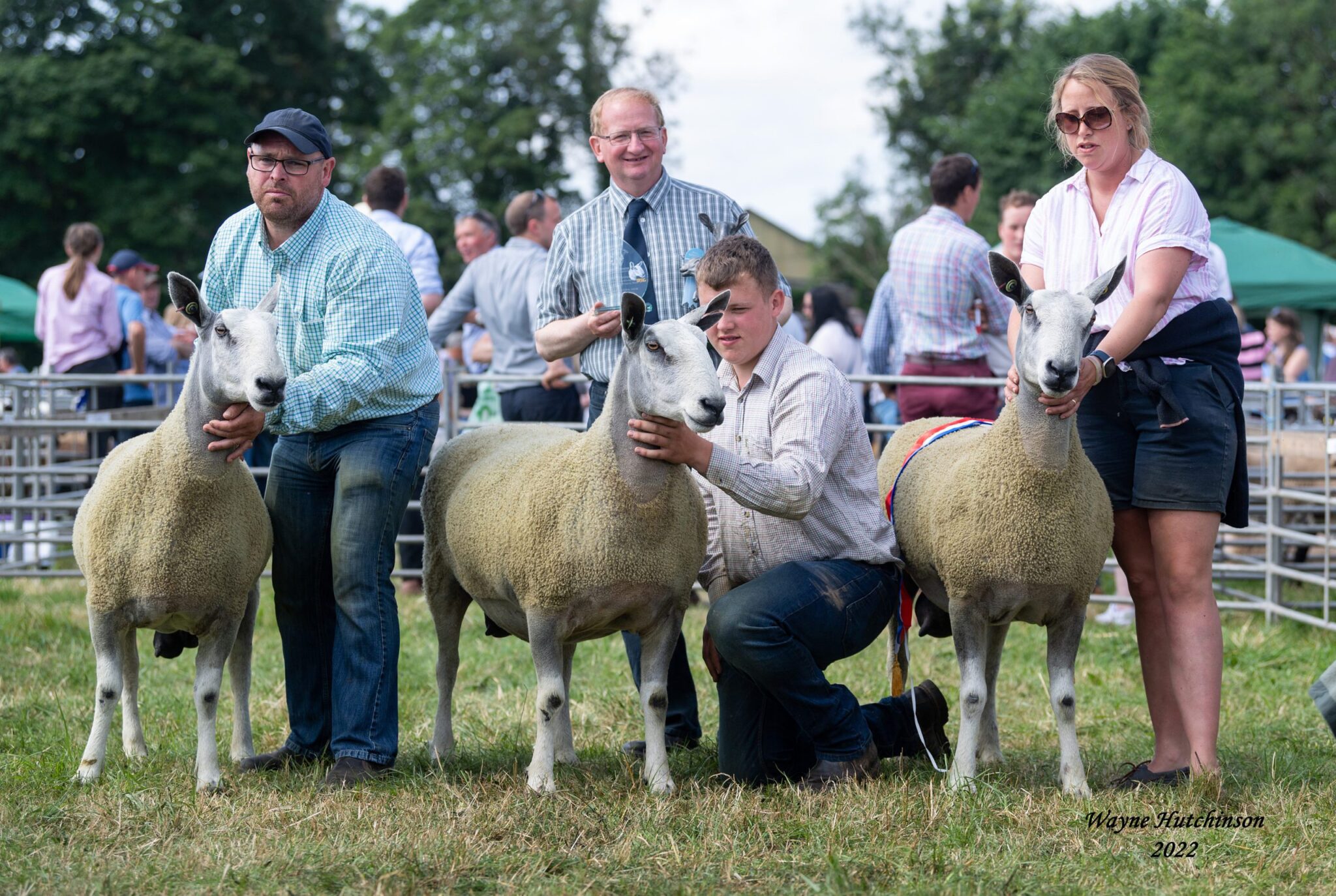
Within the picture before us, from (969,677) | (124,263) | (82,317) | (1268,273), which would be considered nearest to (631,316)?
(969,677)

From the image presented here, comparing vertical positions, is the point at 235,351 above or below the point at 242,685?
above

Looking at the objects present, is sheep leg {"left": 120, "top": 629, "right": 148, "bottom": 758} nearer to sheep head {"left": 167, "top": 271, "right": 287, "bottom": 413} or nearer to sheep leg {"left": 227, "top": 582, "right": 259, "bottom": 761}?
sheep leg {"left": 227, "top": 582, "right": 259, "bottom": 761}

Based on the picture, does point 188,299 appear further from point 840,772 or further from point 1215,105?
point 1215,105

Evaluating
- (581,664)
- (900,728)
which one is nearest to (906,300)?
(581,664)

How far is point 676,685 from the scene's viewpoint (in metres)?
5.36

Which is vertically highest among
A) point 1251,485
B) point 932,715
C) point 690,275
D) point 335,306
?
point 690,275

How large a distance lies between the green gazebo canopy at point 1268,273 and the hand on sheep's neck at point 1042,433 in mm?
11986

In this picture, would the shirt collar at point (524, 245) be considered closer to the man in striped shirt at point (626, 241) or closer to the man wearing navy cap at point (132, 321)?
the man in striped shirt at point (626, 241)

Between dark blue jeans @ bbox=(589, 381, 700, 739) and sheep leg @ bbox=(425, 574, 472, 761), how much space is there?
661 millimetres

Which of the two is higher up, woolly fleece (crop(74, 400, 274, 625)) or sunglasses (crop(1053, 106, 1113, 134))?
sunglasses (crop(1053, 106, 1113, 134))

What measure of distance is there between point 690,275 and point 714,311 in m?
0.73

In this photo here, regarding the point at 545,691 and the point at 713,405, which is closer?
the point at 713,405

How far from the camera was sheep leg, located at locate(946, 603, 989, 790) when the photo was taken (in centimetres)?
440

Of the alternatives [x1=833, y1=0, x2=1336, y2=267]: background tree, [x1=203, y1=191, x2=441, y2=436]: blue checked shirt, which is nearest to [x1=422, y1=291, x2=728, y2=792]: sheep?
[x1=203, y1=191, x2=441, y2=436]: blue checked shirt
